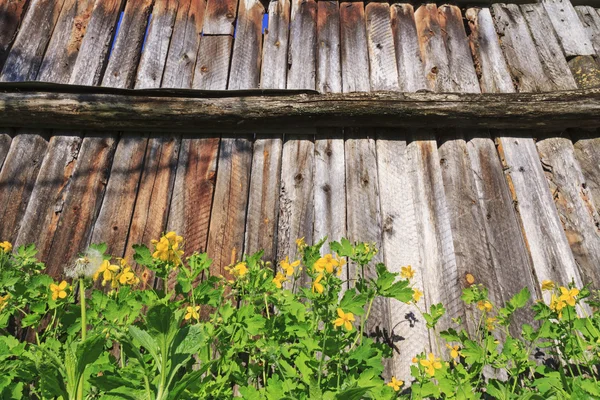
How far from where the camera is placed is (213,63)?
3.32m

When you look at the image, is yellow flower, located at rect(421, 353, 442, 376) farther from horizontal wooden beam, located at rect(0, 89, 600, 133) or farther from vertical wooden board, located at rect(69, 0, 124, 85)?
vertical wooden board, located at rect(69, 0, 124, 85)

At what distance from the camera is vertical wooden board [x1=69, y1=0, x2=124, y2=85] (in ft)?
10.6

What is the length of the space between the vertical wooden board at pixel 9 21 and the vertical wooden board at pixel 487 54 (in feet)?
10.9

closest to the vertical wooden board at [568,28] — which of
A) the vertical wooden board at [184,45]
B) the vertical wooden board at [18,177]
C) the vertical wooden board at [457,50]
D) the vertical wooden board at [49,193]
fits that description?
the vertical wooden board at [457,50]

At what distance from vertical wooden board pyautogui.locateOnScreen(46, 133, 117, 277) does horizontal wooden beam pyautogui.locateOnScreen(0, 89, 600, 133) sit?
15 centimetres

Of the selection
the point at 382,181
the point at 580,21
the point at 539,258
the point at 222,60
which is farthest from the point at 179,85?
the point at 580,21

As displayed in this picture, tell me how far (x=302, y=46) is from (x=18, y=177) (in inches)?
80.3

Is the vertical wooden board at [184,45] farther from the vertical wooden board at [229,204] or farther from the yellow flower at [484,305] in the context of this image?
the yellow flower at [484,305]

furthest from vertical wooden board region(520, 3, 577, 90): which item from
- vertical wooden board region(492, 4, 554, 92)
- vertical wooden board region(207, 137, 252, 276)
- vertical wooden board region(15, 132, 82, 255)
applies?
vertical wooden board region(15, 132, 82, 255)

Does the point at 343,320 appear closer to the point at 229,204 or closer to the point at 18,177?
the point at 229,204

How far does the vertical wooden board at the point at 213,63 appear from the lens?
3201 mm

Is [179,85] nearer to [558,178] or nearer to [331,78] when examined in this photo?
[331,78]

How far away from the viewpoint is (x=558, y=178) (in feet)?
9.72

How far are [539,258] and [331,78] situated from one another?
1708 millimetres
